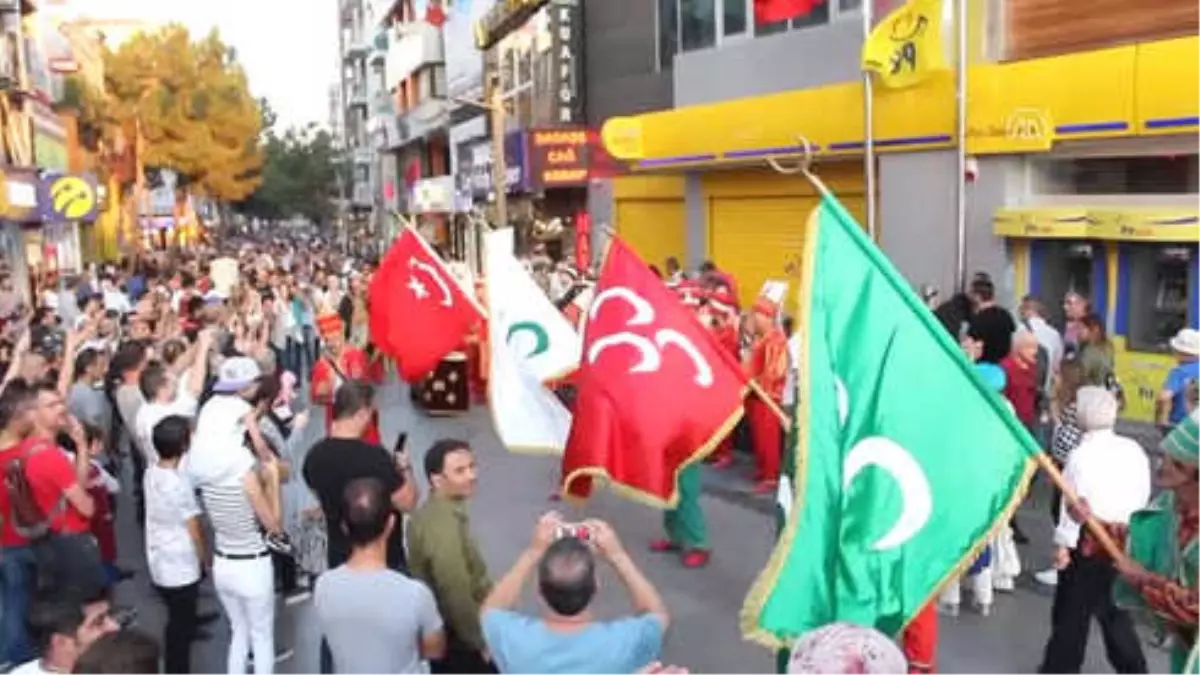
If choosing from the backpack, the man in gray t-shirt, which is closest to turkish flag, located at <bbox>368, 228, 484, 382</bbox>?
the backpack

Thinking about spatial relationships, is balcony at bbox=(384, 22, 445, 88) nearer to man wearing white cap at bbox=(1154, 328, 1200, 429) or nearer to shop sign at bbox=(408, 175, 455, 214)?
shop sign at bbox=(408, 175, 455, 214)

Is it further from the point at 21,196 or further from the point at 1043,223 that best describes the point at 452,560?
the point at 21,196

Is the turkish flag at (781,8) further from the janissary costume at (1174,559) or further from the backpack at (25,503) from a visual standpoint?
the janissary costume at (1174,559)

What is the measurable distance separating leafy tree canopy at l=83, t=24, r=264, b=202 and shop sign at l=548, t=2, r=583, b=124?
2173 cm

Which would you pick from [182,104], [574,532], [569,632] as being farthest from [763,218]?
[182,104]

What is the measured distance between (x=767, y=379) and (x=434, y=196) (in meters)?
33.8

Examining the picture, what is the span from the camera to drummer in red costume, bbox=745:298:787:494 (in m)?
9.77

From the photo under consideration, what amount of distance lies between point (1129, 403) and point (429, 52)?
4132 centimetres

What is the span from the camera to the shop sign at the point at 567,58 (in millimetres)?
26438

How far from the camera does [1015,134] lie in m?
12.4

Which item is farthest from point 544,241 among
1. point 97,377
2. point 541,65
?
point 97,377

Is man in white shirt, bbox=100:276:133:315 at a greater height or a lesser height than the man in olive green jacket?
greater

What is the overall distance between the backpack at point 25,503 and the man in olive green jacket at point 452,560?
212 cm

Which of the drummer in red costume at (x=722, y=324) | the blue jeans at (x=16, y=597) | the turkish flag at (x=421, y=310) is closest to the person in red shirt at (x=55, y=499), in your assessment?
the blue jeans at (x=16, y=597)
